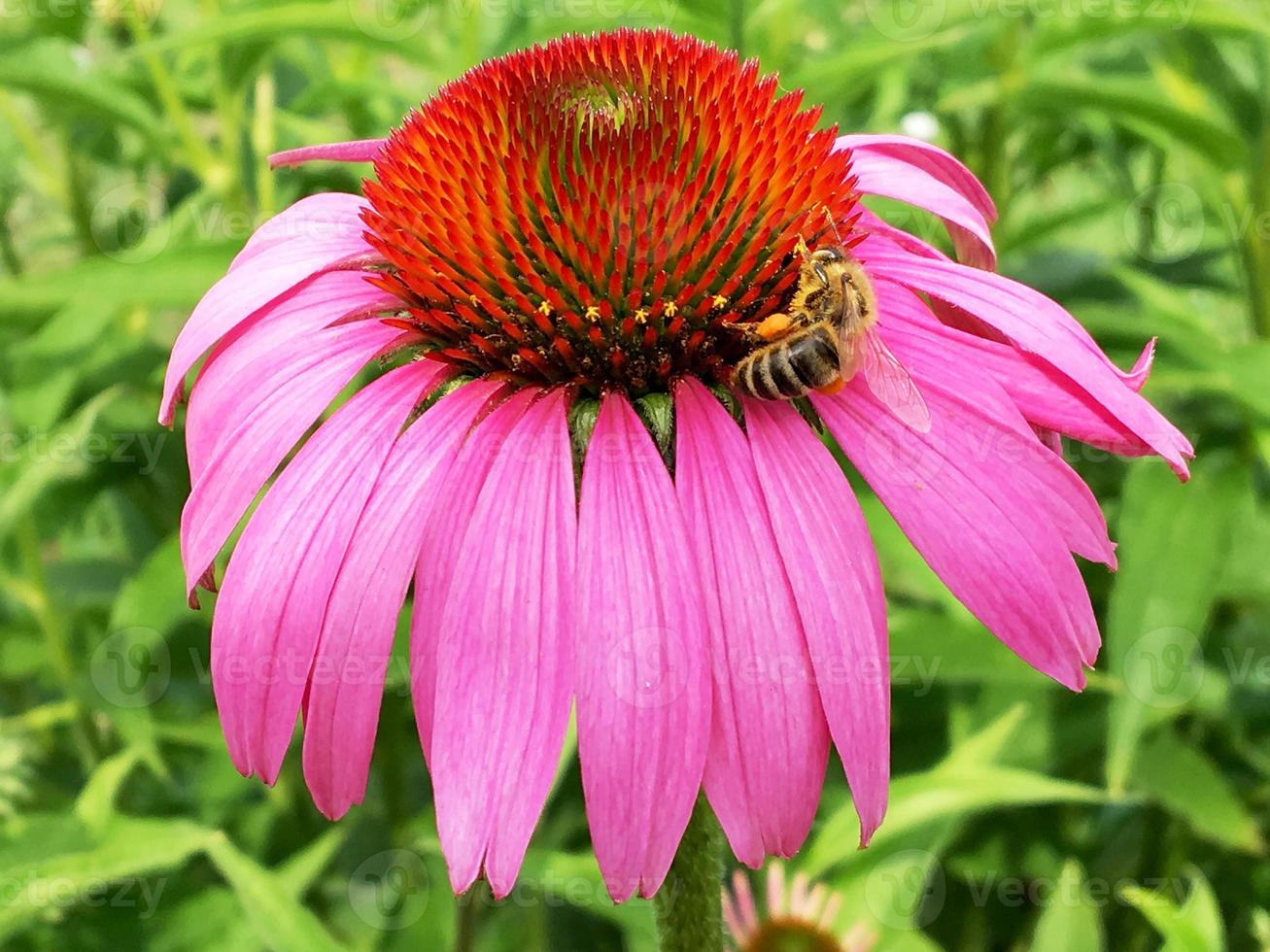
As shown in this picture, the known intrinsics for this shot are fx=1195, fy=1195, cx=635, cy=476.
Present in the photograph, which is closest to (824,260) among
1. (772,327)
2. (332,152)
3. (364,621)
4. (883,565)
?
(772,327)

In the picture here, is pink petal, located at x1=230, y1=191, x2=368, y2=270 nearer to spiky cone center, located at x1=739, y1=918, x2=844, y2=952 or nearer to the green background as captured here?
the green background

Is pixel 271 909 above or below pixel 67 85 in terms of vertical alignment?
below

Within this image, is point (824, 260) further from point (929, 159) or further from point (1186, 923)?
point (1186, 923)

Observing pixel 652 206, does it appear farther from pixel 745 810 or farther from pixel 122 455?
pixel 122 455

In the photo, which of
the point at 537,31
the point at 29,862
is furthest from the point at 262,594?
the point at 537,31

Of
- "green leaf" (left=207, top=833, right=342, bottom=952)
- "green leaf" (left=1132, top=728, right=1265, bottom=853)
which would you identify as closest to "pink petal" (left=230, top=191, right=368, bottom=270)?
"green leaf" (left=207, top=833, right=342, bottom=952)

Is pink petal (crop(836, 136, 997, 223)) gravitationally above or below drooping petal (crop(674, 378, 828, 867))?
above
